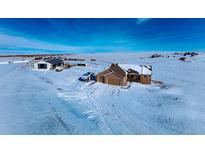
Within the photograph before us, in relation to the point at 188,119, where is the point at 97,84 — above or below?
above

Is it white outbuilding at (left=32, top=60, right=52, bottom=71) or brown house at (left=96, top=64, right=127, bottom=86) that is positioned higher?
white outbuilding at (left=32, top=60, right=52, bottom=71)

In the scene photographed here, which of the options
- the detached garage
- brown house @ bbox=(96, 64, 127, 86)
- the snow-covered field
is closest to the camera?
the snow-covered field

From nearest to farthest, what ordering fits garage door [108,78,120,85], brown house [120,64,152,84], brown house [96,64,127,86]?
brown house [96,64,127,86]
garage door [108,78,120,85]
brown house [120,64,152,84]

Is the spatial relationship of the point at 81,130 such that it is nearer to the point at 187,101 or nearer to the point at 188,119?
the point at 188,119

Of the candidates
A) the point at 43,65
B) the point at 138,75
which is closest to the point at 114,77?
the point at 138,75

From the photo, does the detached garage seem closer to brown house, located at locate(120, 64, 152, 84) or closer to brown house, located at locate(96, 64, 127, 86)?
brown house, located at locate(96, 64, 127, 86)

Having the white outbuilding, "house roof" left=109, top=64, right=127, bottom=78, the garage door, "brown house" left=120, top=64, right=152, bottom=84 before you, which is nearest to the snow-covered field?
the garage door

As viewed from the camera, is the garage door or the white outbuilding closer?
the garage door

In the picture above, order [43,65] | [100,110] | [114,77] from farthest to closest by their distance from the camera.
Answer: [43,65], [114,77], [100,110]

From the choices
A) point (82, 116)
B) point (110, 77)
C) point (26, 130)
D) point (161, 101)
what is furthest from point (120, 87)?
point (26, 130)

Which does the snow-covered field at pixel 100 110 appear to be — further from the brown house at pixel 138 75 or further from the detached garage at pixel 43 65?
the detached garage at pixel 43 65

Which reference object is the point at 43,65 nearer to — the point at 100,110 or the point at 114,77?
the point at 114,77
